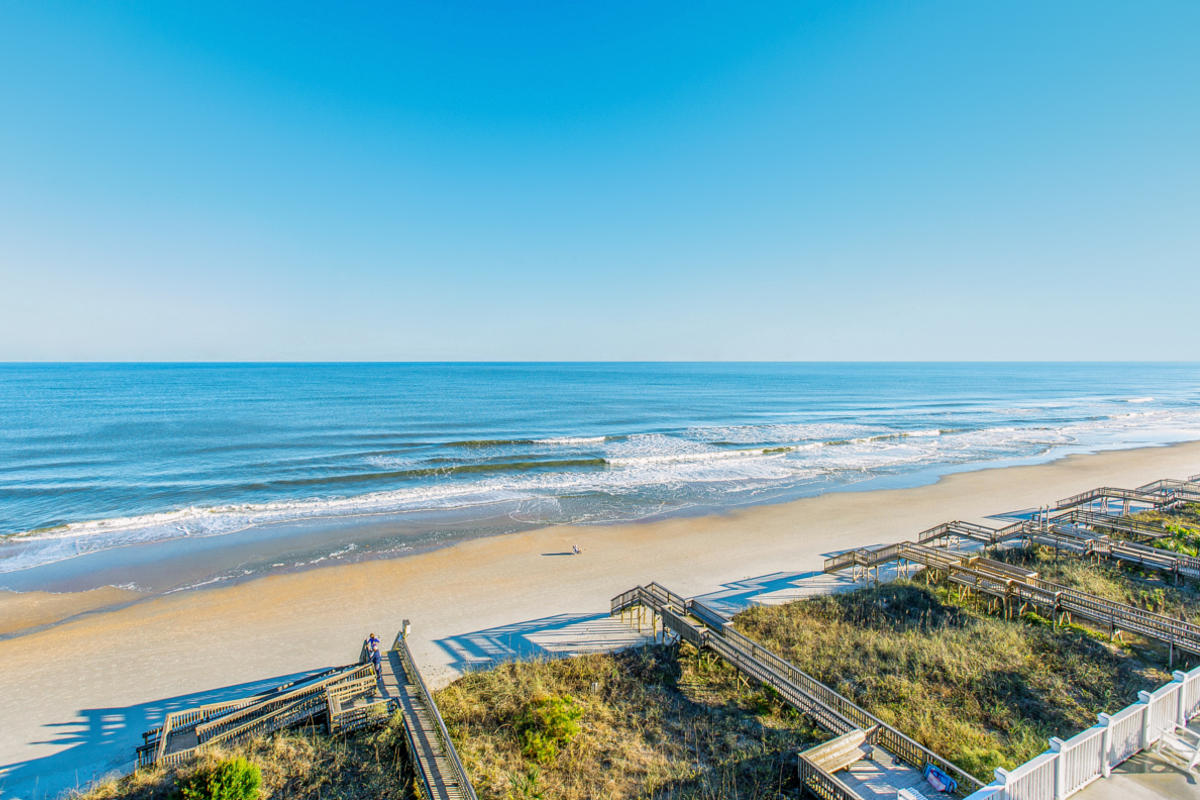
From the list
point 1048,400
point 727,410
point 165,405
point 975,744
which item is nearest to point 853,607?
point 975,744

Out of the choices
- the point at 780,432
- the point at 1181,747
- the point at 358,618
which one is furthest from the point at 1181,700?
the point at 780,432

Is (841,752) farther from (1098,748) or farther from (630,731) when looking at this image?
(630,731)

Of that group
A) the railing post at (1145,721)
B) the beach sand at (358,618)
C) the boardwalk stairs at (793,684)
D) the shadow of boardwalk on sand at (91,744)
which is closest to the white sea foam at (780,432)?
the beach sand at (358,618)

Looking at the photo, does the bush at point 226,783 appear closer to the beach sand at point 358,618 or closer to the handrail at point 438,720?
the handrail at point 438,720

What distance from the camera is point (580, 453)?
47.8 meters

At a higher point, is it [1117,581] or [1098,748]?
[1098,748]

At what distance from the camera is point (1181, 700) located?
10.3 metres

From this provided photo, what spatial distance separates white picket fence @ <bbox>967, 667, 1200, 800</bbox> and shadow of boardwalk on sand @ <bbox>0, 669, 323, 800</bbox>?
16851mm

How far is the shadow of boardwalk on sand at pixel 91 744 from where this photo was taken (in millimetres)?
11719

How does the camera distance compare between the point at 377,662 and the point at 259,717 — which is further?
the point at 377,662

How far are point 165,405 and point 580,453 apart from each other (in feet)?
227

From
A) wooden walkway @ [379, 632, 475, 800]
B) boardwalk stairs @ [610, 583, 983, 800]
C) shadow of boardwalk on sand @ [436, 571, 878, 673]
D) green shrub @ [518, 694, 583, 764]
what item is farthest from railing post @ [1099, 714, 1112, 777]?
wooden walkway @ [379, 632, 475, 800]

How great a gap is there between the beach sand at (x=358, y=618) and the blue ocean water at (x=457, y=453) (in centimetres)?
549

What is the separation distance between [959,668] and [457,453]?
39043 mm
